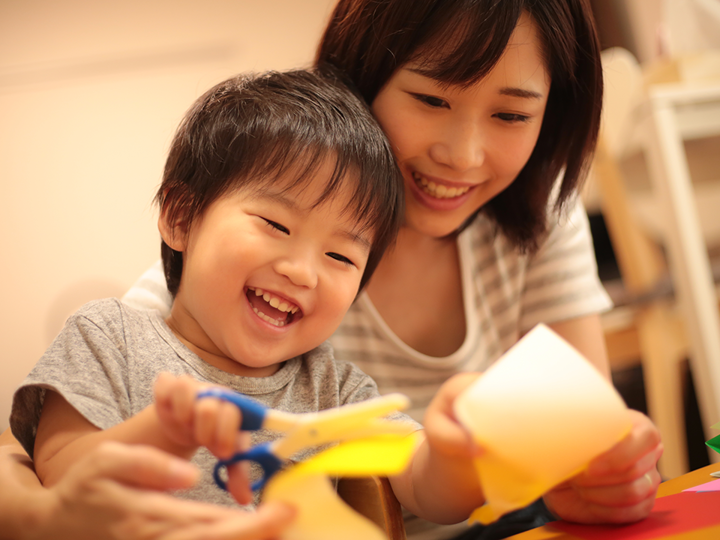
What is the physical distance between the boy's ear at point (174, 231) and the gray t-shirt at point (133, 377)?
0.28ft

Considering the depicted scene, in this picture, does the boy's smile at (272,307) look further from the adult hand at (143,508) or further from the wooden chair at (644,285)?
the wooden chair at (644,285)

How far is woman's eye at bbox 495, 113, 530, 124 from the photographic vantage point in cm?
75

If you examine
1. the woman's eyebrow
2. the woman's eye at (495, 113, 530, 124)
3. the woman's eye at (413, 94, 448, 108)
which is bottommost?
the woman's eye at (495, 113, 530, 124)

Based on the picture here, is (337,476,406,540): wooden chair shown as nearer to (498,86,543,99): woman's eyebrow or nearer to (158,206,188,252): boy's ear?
(158,206,188,252): boy's ear

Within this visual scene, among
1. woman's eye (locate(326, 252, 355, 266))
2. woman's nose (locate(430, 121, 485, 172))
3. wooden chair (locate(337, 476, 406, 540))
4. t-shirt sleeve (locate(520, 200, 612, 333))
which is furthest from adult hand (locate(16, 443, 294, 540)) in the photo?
t-shirt sleeve (locate(520, 200, 612, 333))

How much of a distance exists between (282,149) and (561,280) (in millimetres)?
559

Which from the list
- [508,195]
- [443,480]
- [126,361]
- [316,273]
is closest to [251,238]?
[316,273]

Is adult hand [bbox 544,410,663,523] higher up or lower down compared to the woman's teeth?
lower down

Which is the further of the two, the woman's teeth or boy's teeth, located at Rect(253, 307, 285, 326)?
the woman's teeth

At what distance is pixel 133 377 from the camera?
0.57 metres

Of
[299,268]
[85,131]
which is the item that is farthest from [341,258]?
[85,131]

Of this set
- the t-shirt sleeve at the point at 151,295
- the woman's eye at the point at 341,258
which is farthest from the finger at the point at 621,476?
the t-shirt sleeve at the point at 151,295

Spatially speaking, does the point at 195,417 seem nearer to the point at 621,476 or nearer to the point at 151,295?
the point at 621,476

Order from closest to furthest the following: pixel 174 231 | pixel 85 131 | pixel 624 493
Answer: pixel 624 493, pixel 174 231, pixel 85 131
